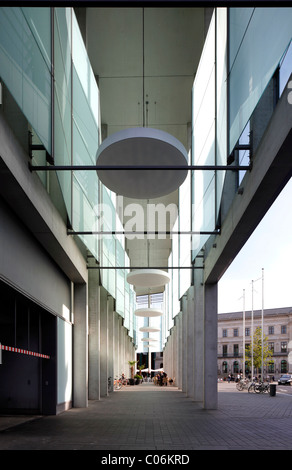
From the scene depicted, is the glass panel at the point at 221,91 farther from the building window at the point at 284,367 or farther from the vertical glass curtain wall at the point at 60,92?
the building window at the point at 284,367

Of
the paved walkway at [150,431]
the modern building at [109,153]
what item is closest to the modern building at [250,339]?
the modern building at [109,153]

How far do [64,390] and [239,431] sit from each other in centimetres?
963

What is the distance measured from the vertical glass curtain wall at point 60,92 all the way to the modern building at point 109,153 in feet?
0.23

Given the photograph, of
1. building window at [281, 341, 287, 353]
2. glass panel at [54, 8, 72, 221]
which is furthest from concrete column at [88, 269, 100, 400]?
building window at [281, 341, 287, 353]

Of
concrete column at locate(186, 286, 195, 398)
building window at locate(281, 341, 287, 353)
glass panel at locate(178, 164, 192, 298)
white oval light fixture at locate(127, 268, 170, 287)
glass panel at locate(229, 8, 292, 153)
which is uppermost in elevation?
glass panel at locate(229, 8, 292, 153)

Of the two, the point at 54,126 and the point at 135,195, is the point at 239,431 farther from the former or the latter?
the point at 54,126

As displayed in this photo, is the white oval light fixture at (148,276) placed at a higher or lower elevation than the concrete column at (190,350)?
higher

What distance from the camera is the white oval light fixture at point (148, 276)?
32.7 meters

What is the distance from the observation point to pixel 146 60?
25.5 meters

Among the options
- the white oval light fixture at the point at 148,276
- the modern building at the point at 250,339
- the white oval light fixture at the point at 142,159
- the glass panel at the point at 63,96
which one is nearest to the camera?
the white oval light fixture at the point at 142,159

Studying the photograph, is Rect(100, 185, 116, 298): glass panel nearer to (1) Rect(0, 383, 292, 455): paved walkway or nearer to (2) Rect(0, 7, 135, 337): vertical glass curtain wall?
(2) Rect(0, 7, 135, 337): vertical glass curtain wall

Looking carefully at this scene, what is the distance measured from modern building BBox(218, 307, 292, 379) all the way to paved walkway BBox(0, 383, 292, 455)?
231 feet

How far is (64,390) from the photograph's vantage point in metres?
22.7

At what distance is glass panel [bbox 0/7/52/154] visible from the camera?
36.1 feet
